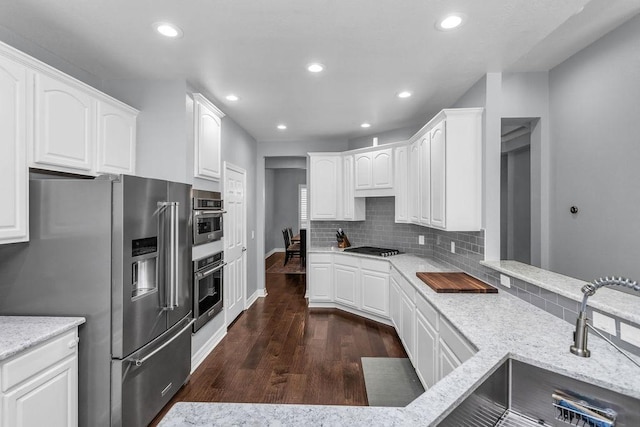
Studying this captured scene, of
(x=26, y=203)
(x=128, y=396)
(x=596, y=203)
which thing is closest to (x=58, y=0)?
→ (x=26, y=203)

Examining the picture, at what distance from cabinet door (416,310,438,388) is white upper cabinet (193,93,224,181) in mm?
2471

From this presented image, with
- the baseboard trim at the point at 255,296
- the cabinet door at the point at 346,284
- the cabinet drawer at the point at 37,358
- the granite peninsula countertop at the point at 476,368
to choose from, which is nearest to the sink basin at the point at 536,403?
the granite peninsula countertop at the point at 476,368

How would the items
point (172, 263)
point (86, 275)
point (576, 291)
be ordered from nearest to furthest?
point (576, 291) → point (86, 275) → point (172, 263)

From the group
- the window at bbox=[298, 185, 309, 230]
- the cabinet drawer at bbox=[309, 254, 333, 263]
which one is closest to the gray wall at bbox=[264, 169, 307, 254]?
the window at bbox=[298, 185, 309, 230]

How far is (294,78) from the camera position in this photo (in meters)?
2.81

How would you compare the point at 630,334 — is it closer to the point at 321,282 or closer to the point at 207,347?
the point at 207,347

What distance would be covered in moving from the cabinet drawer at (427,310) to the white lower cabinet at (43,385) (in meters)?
2.31

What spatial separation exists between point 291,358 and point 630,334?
2.64 m

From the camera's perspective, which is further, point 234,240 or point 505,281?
point 234,240

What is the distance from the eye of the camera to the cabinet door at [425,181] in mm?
3228

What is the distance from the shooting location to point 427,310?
239 cm

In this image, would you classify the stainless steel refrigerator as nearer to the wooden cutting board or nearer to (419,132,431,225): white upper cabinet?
Result: the wooden cutting board

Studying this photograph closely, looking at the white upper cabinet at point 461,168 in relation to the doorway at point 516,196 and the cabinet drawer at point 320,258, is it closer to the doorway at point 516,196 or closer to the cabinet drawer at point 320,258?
the doorway at point 516,196

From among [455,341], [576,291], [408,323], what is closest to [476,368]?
[455,341]
